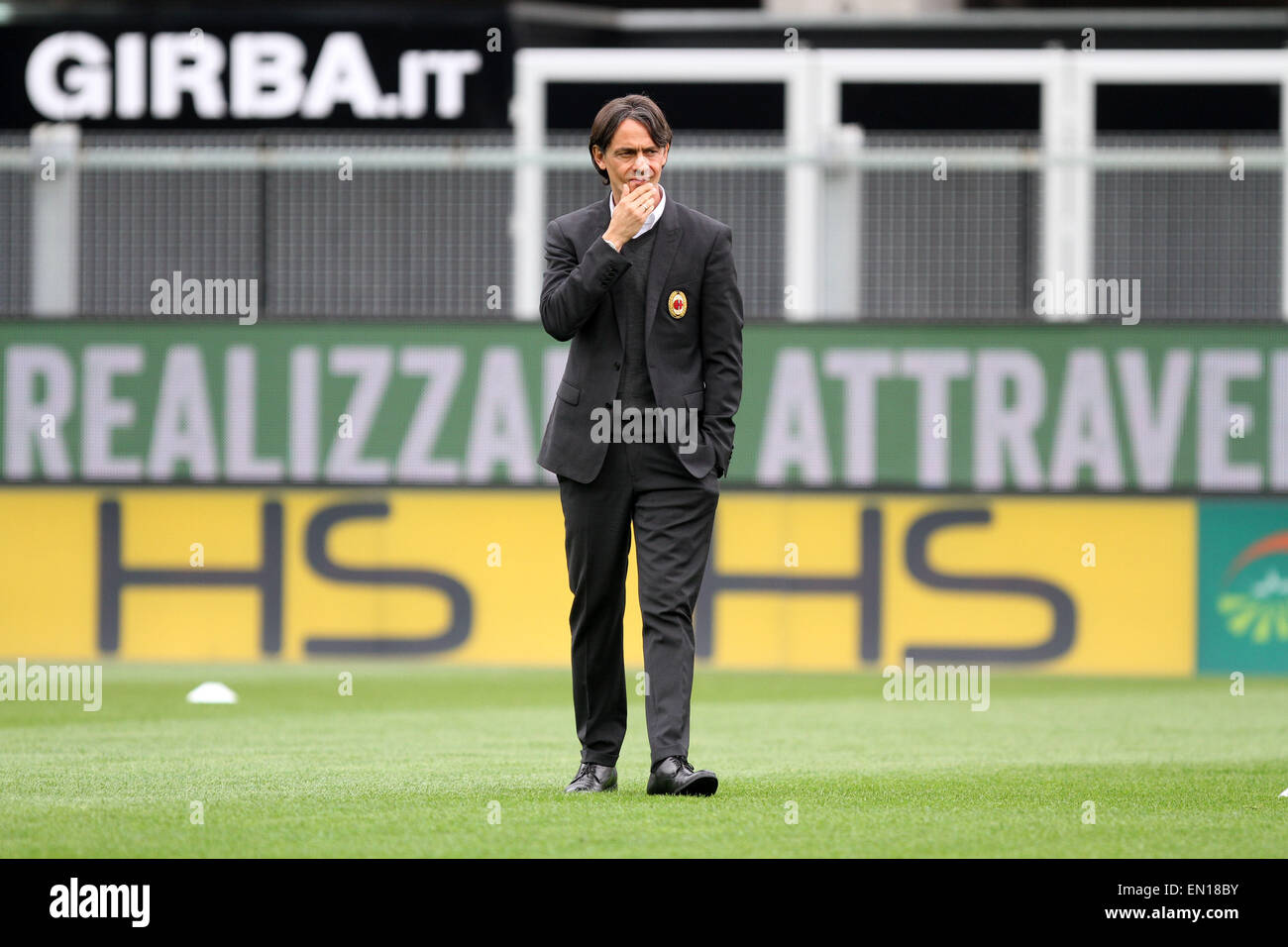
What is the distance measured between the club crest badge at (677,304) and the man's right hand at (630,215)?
0.26 meters

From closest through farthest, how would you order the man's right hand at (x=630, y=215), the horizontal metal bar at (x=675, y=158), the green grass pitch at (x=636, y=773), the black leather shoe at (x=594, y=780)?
the green grass pitch at (x=636, y=773)
the man's right hand at (x=630, y=215)
the black leather shoe at (x=594, y=780)
the horizontal metal bar at (x=675, y=158)

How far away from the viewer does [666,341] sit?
629 centimetres

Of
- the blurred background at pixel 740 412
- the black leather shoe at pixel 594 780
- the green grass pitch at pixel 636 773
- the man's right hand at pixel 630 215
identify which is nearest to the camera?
the green grass pitch at pixel 636 773

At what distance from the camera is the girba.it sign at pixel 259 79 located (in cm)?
1728

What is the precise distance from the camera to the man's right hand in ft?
19.9

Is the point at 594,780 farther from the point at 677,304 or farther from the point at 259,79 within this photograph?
the point at 259,79

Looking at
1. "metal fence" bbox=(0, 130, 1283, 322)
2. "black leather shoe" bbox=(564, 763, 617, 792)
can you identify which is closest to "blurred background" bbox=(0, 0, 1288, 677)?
"metal fence" bbox=(0, 130, 1283, 322)

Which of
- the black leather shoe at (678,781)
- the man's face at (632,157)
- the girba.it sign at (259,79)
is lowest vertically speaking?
the black leather shoe at (678,781)

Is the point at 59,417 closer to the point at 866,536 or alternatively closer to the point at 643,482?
the point at 866,536

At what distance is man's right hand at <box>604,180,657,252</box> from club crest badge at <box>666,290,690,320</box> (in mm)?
260

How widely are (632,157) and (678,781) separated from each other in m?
1.74

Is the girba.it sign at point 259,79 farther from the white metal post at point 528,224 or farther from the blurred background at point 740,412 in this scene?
the white metal post at point 528,224

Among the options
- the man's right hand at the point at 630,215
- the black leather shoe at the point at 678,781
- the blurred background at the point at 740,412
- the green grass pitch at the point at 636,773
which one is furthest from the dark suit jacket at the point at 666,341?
the blurred background at the point at 740,412

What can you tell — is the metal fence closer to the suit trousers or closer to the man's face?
the suit trousers
